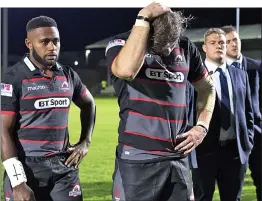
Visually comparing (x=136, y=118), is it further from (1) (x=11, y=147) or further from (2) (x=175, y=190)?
(1) (x=11, y=147)

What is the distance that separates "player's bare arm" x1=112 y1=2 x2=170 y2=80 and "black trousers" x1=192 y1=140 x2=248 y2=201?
1.30 m

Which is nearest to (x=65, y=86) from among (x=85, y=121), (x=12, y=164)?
(x=85, y=121)

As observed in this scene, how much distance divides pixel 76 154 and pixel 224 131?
0.91 meters

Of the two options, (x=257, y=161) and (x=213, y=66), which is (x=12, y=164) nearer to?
(x=213, y=66)

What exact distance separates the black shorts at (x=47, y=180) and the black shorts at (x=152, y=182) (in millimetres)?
422

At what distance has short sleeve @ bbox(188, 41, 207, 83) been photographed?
1591 millimetres

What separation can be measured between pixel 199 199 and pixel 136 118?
4.00ft

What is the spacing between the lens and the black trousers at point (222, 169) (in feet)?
8.26

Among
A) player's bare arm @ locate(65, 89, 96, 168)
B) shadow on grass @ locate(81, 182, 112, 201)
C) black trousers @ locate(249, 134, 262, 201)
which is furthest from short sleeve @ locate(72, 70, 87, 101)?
shadow on grass @ locate(81, 182, 112, 201)

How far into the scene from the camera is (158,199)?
148 cm

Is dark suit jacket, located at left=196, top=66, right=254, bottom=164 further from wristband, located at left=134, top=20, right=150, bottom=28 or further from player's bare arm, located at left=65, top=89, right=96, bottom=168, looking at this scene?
wristband, located at left=134, top=20, right=150, bottom=28

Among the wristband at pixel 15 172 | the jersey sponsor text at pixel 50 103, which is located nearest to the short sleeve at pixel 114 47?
the jersey sponsor text at pixel 50 103

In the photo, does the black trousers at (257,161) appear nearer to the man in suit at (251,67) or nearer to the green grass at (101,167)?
the man in suit at (251,67)
